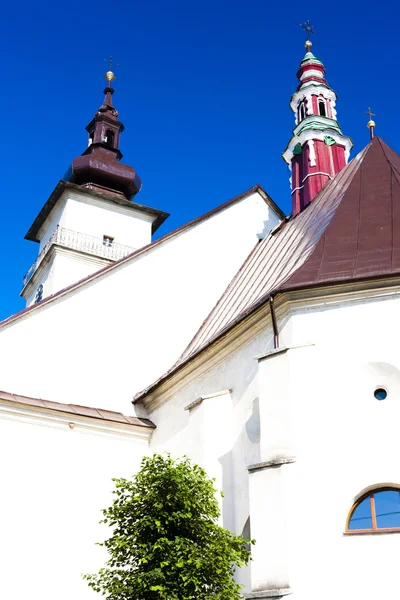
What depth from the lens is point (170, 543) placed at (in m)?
8.38

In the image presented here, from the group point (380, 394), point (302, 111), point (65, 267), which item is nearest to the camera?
point (380, 394)

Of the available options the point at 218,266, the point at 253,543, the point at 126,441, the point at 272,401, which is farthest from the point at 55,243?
the point at 253,543

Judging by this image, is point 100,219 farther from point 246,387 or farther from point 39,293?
point 246,387

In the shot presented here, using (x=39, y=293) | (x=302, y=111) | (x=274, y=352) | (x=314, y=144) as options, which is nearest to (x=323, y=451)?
(x=274, y=352)

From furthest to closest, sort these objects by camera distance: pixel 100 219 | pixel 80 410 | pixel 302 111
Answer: pixel 100 219 → pixel 302 111 → pixel 80 410

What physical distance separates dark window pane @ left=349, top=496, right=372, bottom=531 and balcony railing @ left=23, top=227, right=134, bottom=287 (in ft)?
47.9

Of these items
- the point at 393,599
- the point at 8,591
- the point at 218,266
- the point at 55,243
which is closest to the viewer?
the point at 393,599

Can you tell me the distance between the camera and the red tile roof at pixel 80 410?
13820 mm

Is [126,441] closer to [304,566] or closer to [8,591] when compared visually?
[8,591]

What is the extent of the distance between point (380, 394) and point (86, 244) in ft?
47.7

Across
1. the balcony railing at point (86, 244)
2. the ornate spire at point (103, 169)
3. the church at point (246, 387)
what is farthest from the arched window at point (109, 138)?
the church at point (246, 387)

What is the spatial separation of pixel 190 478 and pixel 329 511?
204 centimetres

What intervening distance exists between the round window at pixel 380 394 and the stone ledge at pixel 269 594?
3.00 meters

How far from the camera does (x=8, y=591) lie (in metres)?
12.3
